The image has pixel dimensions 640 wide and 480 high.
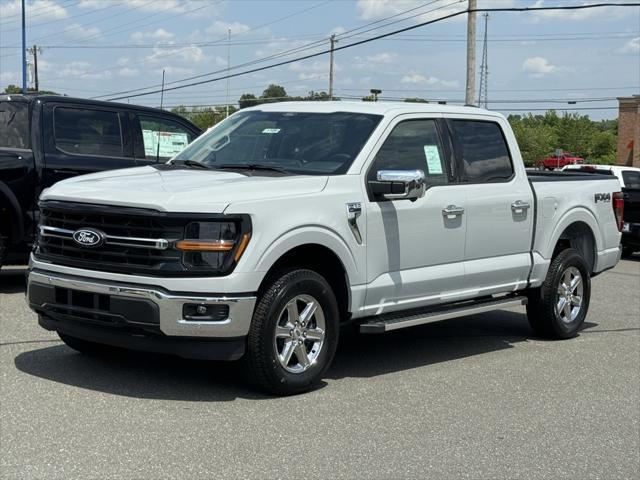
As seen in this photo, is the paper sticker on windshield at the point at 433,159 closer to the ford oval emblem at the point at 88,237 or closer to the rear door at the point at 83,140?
the ford oval emblem at the point at 88,237

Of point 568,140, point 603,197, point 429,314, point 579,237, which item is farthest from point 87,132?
point 568,140

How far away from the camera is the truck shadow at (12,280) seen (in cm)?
1025

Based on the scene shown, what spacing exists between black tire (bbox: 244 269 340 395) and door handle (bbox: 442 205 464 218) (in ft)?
4.44

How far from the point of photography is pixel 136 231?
229 inches

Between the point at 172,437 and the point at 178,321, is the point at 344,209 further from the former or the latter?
the point at 172,437

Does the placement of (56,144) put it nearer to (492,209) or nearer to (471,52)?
(492,209)

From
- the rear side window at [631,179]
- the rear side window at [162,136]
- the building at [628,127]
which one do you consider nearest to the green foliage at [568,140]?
the building at [628,127]

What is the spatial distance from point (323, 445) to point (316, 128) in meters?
2.80

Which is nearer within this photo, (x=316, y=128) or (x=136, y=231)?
(x=136, y=231)

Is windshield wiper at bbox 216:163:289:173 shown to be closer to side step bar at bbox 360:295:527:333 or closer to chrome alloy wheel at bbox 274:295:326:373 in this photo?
chrome alloy wheel at bbox 274:295:326:373

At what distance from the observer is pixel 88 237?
5.98 m

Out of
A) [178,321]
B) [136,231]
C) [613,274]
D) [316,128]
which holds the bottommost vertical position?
[613,274]

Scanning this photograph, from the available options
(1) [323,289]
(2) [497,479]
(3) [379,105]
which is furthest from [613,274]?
(2) [497,479]

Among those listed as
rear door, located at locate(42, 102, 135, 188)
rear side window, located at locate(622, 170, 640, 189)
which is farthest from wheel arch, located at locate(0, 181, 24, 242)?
rear side window, located at locate(622, 170, 640, 189)
